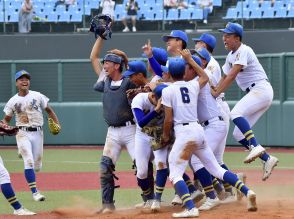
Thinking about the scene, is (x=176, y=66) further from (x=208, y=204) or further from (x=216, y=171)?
(x=208, y=204)

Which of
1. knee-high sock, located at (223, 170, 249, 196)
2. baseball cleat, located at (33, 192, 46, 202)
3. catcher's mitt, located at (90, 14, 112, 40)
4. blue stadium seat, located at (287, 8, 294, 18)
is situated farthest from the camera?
blue stadium seat, located at (287, 8, 294, 18)

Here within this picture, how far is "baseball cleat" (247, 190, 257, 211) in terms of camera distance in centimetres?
941

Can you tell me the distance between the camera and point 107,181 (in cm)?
1049

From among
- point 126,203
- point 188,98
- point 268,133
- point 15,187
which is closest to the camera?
point 188,98

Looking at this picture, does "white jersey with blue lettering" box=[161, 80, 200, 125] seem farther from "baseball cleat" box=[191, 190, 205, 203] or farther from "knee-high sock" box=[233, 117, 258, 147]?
"knee-high sock" box=[233, 117, 258, 147]

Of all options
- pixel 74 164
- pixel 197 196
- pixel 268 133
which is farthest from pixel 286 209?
pixel 268 133

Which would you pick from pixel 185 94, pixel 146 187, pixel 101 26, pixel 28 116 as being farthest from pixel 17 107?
pixel 185 94

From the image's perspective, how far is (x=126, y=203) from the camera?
11477mm

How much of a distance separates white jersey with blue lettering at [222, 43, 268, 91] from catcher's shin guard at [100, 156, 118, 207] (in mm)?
1941

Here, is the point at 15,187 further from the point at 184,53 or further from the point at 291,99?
the point at 291,99

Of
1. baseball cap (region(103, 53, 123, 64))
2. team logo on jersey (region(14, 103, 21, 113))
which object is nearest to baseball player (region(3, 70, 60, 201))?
team logo on jersey (region(14, 103, 21, 113))

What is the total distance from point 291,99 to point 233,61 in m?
9.79

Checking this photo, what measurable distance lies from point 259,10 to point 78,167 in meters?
8.31

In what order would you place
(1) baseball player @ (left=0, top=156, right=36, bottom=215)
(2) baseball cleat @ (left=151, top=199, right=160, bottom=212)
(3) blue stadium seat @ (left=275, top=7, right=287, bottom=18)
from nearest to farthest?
(2) baseball cleat @ (left=151, top=199, right=160, bottom=212) → (1) baseball player @ (left=0, top=156, right=36, bottom=215) → (3) blue stadium seat @ (left=275, top=7, right=287, bottom=18)
